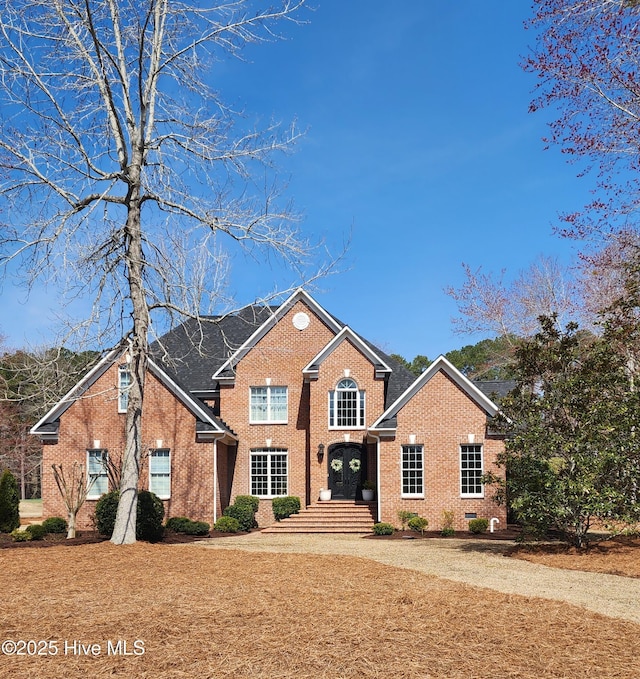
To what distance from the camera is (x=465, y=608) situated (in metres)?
8.95

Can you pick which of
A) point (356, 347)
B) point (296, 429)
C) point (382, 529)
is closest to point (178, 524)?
point (382, 529)

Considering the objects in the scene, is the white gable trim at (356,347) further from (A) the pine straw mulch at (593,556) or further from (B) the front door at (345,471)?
(A) the pine straw mulch at (593,556)

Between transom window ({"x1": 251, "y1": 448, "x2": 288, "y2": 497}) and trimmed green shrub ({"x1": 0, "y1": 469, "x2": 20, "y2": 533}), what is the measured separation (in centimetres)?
865

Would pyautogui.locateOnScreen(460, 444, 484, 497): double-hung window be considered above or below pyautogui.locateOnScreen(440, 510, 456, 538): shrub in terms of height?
above

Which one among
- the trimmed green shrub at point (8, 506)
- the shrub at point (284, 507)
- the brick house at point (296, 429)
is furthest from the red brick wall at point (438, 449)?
the trimmed green shrub at point (8, 506)

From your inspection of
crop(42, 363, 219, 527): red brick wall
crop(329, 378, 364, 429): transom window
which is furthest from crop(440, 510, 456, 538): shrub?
crop(42, 363, 219, 527): red brick wall

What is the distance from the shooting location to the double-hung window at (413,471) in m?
24.5

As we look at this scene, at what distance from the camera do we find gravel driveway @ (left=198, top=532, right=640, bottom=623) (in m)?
10.5

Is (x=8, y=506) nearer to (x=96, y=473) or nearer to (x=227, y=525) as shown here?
(x=96, y=473)

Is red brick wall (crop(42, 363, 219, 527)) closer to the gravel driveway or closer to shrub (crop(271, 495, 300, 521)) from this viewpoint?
shrub (crop(271, 495, 300, 521))

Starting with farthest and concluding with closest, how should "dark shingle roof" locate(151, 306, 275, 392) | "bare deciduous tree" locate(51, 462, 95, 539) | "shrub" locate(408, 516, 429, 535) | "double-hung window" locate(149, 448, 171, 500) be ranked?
1. "dark shingle roof" locate(151, 306, 275, 392)
2. "double-hung window" locate(149, 448, 171, 500)
3. "shrub" locate(408, 516, 429, 535)
4. "bare deciduous tree" locate(51, 462, 95, 539)

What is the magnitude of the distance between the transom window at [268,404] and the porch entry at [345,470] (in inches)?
105

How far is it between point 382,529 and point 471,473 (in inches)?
153

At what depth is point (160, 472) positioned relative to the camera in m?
25.3
